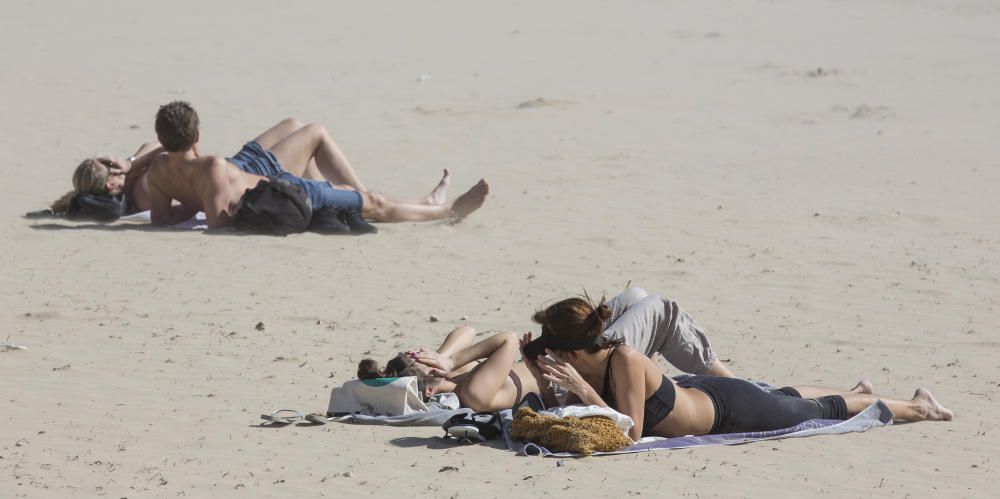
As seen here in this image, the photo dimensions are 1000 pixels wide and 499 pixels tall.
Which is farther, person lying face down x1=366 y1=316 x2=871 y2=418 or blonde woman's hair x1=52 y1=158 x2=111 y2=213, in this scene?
blonde woman's hair x1=52 y1=158 x2=111 y2=213

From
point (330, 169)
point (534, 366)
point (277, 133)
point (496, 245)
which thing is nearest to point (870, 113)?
point (496, 245)

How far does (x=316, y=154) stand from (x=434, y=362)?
5.31 meters

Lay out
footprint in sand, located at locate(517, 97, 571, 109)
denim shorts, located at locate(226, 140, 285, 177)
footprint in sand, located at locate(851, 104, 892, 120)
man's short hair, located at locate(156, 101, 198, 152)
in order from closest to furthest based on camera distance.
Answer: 1. man's short hair, located at locate(156, 101, 198, 152)
2. denim shorts, located at locate(226, 140, 285, 177)
3. footprint in sand, located at locate(851, 104, 892, 120)
4. footprint in sand, located at locate(517, 97, 571, 109)

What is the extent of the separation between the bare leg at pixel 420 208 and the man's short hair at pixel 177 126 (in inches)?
59.6

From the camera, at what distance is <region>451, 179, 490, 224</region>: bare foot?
11633 mm

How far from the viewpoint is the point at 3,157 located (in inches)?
561

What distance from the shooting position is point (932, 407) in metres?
6.94

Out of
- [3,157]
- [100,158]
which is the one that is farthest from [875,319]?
[3,157]

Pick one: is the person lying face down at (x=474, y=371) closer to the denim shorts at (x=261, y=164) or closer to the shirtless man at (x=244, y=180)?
the shirtless man at (x=244, y=180)

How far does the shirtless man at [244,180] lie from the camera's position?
35.3 ft

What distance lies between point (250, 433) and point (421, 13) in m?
20.7

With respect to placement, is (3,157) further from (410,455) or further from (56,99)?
(410,455)

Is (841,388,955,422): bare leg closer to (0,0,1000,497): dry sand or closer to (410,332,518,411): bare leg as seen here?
(0,0,1000,497): dry sand

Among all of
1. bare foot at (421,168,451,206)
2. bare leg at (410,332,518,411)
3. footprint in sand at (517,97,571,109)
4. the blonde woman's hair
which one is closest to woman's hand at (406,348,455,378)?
bare leg at (410,332,518,411)
